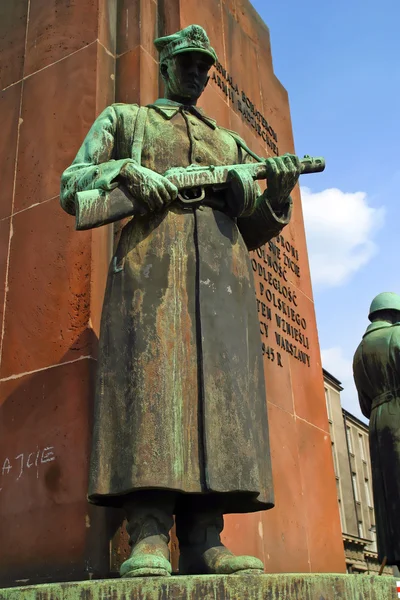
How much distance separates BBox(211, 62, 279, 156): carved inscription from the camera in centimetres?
686

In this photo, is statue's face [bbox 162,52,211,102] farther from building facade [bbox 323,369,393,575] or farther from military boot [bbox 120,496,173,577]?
building facade [bbox 323,369,393,575]

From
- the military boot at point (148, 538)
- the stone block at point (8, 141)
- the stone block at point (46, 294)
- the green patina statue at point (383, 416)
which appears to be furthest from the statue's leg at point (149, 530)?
the green patina statue at point (383, 416)

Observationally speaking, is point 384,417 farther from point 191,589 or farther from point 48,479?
point 191,589

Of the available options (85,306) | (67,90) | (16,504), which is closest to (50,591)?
(16,504)

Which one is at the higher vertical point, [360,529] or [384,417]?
[360,529]

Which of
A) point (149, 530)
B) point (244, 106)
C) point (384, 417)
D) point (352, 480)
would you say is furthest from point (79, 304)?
point (352, 480)

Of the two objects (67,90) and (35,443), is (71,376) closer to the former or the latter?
(35,443)

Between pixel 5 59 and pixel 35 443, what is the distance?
3735 mm

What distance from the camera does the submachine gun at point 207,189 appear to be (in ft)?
11.8

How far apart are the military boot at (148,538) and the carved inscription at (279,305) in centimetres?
291

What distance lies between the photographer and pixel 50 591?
2721 millimetres

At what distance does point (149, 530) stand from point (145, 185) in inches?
65.2

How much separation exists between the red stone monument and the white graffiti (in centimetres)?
1

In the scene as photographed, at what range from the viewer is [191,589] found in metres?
2.66
